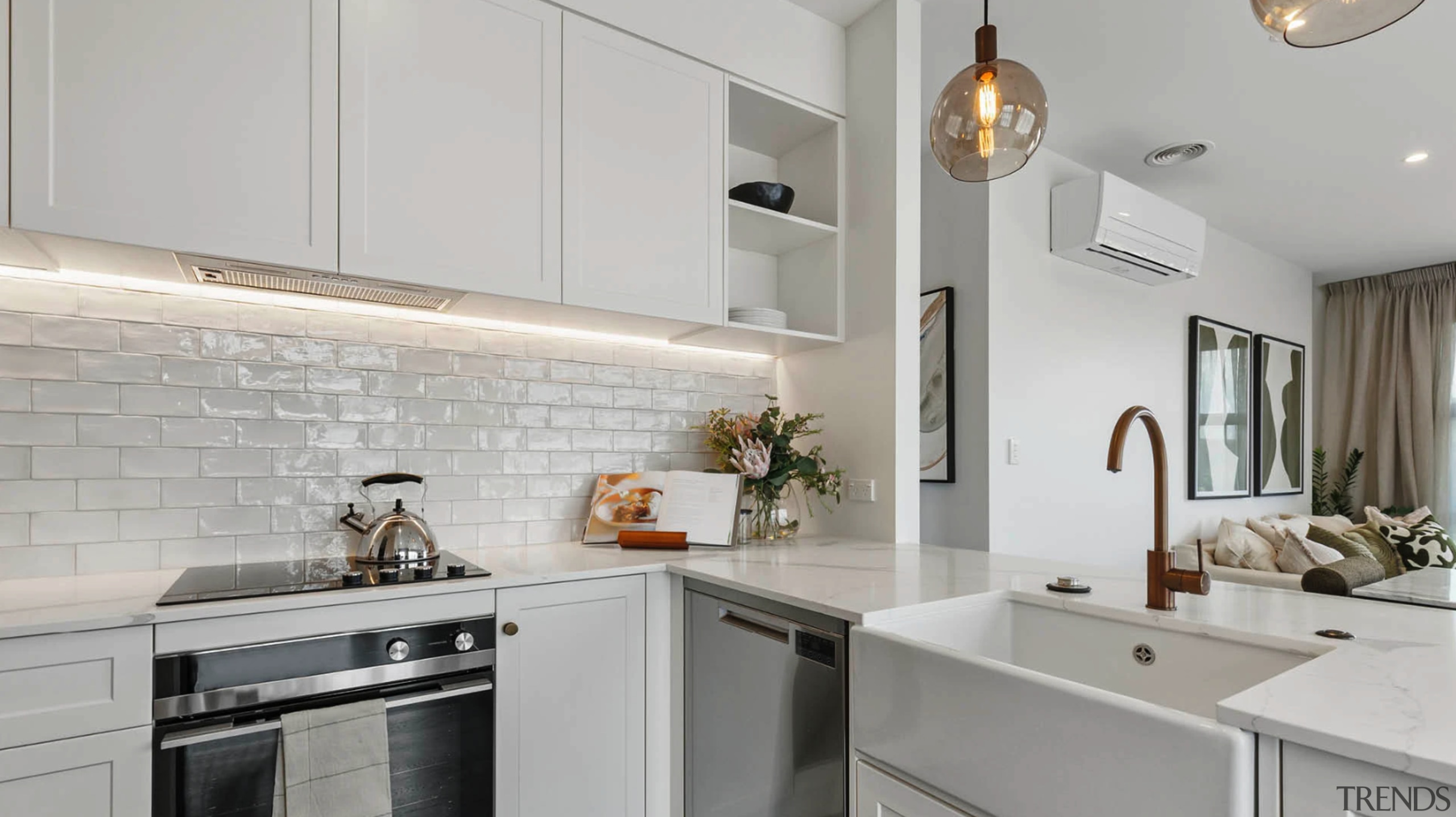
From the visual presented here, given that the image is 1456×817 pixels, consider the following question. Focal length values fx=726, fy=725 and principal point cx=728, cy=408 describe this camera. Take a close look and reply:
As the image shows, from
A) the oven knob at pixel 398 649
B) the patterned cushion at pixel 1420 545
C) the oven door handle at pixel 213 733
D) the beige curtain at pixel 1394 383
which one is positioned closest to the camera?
the oven door handle at pixel 213 733

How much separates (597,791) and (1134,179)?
4012 mm

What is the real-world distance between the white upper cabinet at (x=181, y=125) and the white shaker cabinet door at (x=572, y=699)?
987 millimetres

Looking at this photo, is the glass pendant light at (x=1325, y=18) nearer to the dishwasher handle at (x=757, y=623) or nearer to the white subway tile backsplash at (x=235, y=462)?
the dishwasher handle at (x=757, y=623)

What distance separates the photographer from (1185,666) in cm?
126

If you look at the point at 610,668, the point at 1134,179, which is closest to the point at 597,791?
the point at 610,668

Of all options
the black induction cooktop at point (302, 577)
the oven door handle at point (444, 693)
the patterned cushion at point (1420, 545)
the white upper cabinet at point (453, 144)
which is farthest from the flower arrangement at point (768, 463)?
the patterned cushion at point (1420, 545)

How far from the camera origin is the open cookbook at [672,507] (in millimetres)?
2309

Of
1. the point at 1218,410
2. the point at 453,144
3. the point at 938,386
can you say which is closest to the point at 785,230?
the point at 453,144

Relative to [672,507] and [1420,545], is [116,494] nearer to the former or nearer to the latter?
[672,507]

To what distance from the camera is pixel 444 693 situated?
1567 mm

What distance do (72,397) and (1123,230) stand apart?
3.97 m

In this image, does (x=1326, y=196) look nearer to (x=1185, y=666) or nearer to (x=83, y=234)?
(x=1185, y=666)

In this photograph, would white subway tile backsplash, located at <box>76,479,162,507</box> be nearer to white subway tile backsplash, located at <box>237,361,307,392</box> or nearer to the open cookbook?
white subway tile backsplash, located at <box>237,361,307,392</box>

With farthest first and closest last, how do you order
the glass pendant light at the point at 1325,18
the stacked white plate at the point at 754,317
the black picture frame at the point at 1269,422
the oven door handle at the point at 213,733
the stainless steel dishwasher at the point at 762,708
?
the black picture frame at the point at 1269,422 → the stacked white plate at the point at 754,317 → the stainless steel dishwasher at the point at 762,708 → the oven door handle at the point at 213,733 → the glass pendant light at the point at 1325,18
